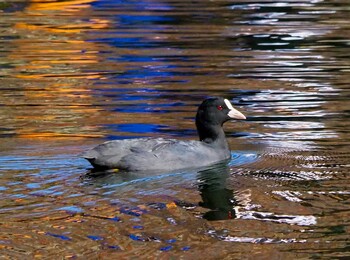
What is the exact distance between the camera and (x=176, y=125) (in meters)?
13.2

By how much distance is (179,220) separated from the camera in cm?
893

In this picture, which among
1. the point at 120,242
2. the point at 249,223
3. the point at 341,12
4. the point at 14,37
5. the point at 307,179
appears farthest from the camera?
the point at 341,12

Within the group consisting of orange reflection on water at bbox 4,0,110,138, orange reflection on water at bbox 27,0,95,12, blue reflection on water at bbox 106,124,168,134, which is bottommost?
blue reflection on water at bbox 106,124,168,134

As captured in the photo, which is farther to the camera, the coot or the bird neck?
the bird neck

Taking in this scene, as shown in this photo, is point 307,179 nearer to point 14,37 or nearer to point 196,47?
point 196,47

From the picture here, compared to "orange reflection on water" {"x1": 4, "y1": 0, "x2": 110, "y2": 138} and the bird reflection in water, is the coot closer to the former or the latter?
the bird reflection in water

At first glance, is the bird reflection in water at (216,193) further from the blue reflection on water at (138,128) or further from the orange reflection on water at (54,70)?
the orange reflection on water at (54,70)

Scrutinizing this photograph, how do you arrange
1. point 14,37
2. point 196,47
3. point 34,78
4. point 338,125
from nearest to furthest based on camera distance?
point 338,125
point 34,78
point 196,47
point 14,37

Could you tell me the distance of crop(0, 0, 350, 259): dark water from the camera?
850 centimetres

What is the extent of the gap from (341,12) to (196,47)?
212 inches

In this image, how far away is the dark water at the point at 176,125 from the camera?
335 inches

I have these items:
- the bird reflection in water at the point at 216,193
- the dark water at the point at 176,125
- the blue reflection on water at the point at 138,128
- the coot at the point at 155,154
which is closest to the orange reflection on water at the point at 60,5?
the dark water at the point at 176,125

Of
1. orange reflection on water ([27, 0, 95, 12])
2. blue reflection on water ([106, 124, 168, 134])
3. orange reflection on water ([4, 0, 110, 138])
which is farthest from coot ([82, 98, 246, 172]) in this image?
orange reflection on water ([27, 0, 95, 12])

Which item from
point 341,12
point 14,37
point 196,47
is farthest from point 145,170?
point 341,12
